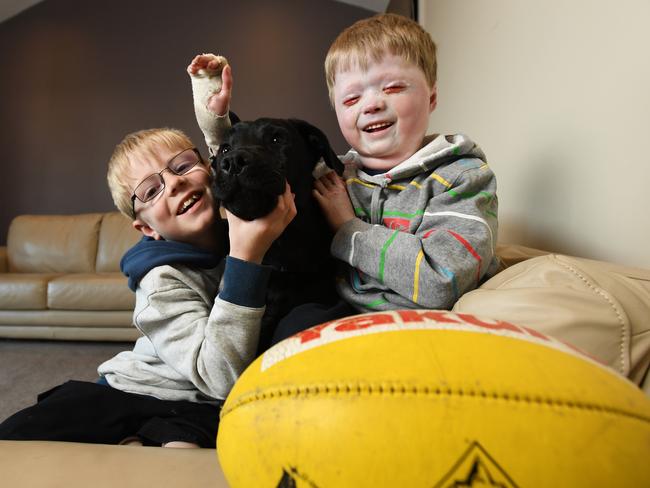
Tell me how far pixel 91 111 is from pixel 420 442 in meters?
5.73

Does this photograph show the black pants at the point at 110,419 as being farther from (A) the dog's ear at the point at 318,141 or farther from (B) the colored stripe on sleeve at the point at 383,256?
(A) the dog's ear at the point at 318,141

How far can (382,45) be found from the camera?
101 cm

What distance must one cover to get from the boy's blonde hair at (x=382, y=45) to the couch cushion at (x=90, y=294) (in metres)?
2.79

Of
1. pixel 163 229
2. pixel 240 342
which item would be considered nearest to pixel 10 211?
pixel 163 229

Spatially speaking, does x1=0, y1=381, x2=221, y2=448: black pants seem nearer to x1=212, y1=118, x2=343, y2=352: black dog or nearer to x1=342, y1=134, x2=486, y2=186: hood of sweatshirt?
x1=212, y1=118, x2=343, y2=352: black dog

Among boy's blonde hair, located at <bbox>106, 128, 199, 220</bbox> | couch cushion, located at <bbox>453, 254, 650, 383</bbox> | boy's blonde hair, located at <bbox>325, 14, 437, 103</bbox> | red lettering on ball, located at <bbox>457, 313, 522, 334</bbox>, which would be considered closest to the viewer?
red lettering on ball, located at <bbox>457, 313, 522, 334</bbox>

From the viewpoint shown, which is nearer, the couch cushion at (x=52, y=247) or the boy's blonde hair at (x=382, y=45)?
the boy's blonde hair at (x=382, y=45)

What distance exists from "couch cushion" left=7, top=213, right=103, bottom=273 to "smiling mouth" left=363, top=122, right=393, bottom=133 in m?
4.24

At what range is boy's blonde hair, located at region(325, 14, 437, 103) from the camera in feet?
3.33

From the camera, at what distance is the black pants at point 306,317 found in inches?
34.2

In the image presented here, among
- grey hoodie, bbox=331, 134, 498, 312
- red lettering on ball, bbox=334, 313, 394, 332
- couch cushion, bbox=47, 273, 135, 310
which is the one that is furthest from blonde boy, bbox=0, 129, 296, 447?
couch cushion, bbox=47, 273, 135, 310

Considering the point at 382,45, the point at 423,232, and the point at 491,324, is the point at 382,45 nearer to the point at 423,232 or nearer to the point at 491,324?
the point at 423,232

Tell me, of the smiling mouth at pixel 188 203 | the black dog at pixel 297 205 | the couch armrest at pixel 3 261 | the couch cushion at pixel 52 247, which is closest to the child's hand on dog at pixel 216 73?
the black dog at pixel 297 205

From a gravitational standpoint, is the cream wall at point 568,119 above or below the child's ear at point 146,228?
above
